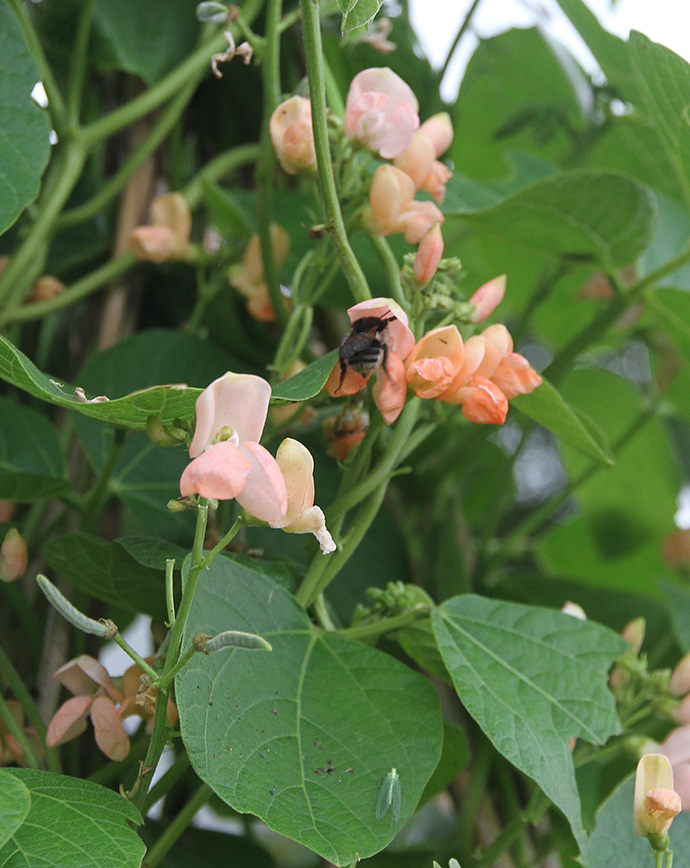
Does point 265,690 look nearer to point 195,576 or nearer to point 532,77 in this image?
point 195,576

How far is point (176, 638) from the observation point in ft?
1.12

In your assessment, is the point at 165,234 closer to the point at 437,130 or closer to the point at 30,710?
the point at 437,130

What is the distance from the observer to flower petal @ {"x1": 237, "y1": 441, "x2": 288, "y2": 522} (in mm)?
331

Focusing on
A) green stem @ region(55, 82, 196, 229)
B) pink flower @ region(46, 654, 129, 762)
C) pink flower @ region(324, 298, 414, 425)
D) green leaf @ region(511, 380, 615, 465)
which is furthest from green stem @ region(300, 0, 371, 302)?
green stem @ region(55, 82, 196, 229)

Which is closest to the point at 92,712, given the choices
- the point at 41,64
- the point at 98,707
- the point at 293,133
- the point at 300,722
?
the point at 98,707

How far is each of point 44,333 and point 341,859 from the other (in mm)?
499

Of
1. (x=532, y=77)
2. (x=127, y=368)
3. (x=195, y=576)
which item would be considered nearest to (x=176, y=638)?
(x=195, y=576)

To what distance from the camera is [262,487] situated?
332mm

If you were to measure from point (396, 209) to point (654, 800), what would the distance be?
0.32m

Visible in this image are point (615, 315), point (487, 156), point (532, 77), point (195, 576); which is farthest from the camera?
point (487, 156)

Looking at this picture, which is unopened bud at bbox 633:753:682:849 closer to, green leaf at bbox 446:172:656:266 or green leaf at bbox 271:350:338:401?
green leaf at bbox 271:350:338:401

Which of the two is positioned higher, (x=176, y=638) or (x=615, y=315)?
(x=615, y=315)

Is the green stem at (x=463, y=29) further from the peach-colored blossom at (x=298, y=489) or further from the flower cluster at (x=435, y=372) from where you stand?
the peach-colored blossom at (x=298, y=489)

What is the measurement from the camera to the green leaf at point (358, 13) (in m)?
Answer: 0.32
